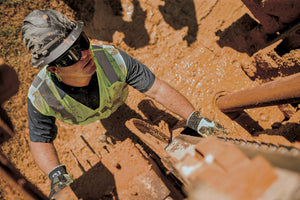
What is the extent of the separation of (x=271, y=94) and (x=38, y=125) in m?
2.70

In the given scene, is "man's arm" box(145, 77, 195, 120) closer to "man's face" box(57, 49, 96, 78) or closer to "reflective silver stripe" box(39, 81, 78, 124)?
"man's face" box(57, 49, 96, 78)

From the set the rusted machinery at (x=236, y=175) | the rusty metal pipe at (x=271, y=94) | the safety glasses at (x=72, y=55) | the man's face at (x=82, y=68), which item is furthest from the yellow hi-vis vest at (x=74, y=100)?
the rusted machinery at (x=236, y=175)

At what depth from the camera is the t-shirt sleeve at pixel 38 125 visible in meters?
2.43

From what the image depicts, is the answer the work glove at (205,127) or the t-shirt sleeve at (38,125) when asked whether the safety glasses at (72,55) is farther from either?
the work glove at (205,127)

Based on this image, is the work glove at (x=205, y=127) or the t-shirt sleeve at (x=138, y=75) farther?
the t-shirt sleeve at (x=138, y=75)

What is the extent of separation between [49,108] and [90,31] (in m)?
2.45

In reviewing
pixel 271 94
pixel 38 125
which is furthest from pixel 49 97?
pixel 271 94

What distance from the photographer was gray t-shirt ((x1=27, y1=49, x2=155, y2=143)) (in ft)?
8.00

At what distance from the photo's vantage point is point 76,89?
2.46m

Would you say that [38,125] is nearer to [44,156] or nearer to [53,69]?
[44,156]

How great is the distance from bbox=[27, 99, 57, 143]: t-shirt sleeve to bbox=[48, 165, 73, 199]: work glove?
1.28 ft

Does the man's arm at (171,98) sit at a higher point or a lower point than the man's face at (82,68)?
lower

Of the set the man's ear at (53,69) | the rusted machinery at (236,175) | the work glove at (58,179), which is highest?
the rusted machinery at (236,175)

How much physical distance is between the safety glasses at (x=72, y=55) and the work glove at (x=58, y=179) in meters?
1.31
